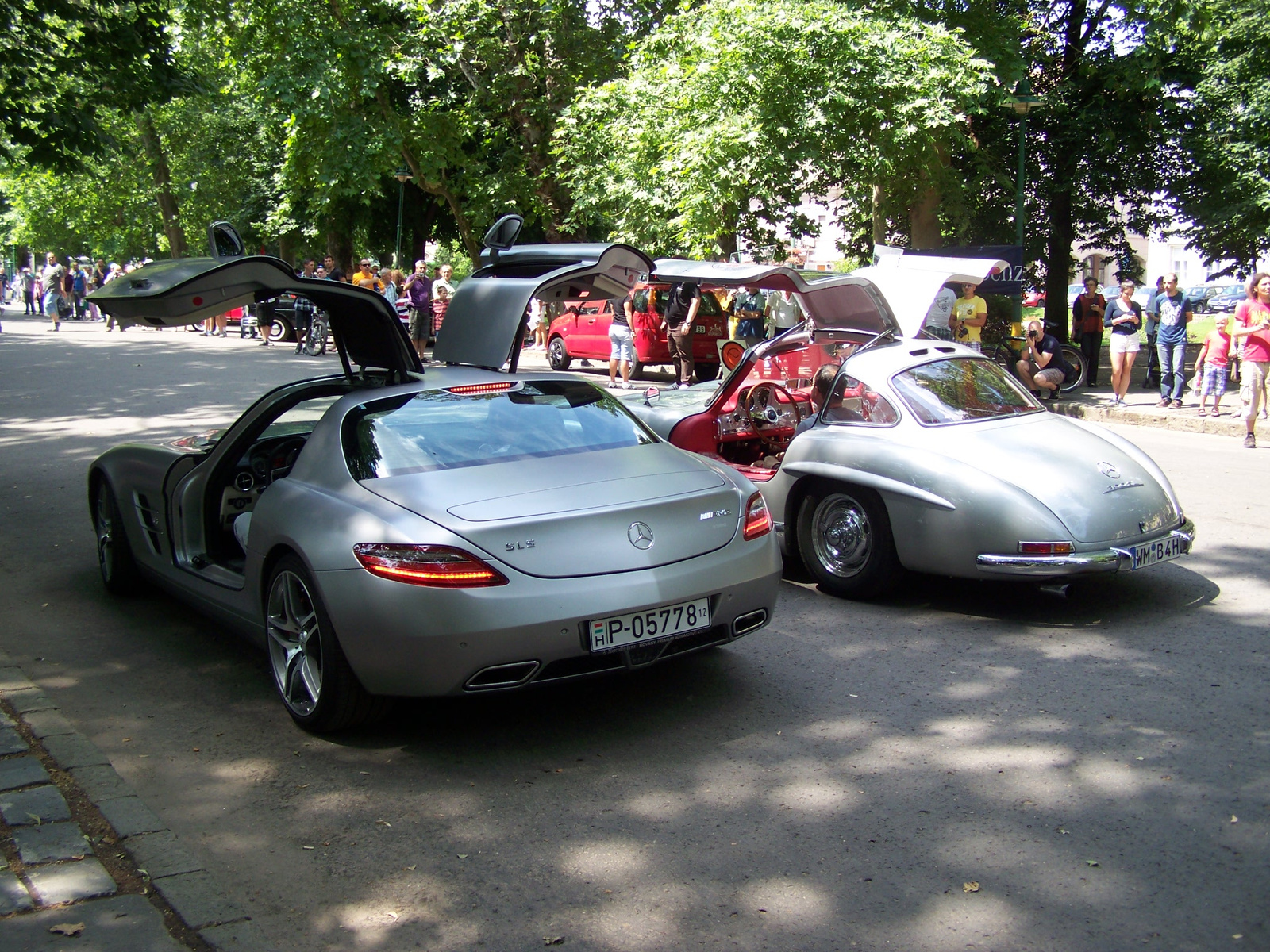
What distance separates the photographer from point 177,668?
5.49m

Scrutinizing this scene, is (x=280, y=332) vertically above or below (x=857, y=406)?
above

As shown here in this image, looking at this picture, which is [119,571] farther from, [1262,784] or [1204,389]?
[1204,389]

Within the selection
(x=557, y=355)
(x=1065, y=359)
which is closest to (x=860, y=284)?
(x=1065, y=359)

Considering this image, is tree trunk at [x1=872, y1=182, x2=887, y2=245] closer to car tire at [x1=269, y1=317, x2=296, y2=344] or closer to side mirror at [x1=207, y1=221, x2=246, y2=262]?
car tire at [x1=269, y1=317, x2=296, y2=344]

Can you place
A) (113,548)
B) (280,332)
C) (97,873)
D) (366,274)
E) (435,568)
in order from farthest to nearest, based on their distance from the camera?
1. (280,332)
2. (366,274)
3. (113,548)
4. (435,568)
5. (97,873)

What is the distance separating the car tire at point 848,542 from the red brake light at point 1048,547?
76 cm

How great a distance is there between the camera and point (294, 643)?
468 cm

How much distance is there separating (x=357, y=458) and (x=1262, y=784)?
3568 millimetres

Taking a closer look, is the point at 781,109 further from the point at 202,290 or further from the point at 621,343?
the point at 202,290

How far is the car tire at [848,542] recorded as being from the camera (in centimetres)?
635

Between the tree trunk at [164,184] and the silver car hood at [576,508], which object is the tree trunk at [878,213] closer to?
the silver car hood at [576,508]

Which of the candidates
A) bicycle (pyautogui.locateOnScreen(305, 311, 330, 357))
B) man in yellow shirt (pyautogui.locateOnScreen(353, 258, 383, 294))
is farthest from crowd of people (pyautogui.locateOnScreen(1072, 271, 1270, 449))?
bicycle (pyautogui.locateOnScreen(305, 311, 330, 357))

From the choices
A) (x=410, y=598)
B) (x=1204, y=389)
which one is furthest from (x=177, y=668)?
(x=1204, y=389)

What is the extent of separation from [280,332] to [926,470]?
2398cm
